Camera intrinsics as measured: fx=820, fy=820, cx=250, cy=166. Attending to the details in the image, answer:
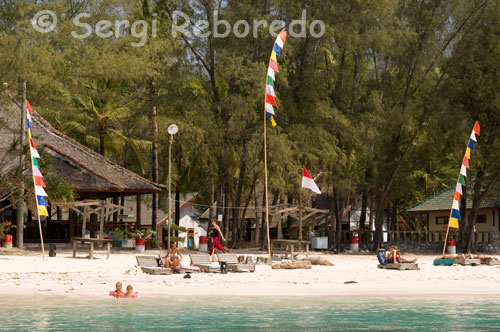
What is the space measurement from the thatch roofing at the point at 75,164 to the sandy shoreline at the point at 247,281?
10502 mm

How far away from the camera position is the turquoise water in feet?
50.2

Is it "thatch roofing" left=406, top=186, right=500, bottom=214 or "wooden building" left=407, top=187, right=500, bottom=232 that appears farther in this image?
"wooden building" left=407, top=187, right=500, bottom=232

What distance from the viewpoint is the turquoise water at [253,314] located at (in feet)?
50.2

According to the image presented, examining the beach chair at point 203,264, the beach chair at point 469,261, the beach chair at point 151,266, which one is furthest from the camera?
the beach chair at point 469,261

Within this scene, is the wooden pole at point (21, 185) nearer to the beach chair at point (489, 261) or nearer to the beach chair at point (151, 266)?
the beach chair at point (151, 266)

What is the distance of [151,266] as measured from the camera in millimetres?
24812

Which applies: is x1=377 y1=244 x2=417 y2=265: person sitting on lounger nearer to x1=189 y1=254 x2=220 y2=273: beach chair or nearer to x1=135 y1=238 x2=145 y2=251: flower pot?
x1=189 y1=254 x2=220 y2=273: beach chair

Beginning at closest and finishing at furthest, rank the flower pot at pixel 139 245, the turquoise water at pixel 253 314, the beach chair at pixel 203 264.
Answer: the turquoise water at pixel 253 314 < the beach chair at pixel 203 264 < the flower pot at pixel 139 245

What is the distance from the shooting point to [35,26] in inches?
1442

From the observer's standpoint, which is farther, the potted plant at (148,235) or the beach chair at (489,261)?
the potted plant at (148,235)

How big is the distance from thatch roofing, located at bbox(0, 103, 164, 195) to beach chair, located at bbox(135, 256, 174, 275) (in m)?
→ 14.5

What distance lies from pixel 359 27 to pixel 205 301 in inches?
997

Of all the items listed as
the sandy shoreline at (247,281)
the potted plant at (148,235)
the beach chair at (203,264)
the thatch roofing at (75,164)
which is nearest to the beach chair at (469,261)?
the sandy shoreline at (247,281)

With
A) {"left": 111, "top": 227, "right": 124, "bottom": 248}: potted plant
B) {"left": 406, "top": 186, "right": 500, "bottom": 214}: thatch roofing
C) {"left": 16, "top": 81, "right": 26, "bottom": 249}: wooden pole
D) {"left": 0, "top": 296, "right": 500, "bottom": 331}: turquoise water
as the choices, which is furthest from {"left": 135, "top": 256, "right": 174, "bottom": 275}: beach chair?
{"left": 406, "top": 186, "right": 500, "bottom": 214}: thatch roofing
